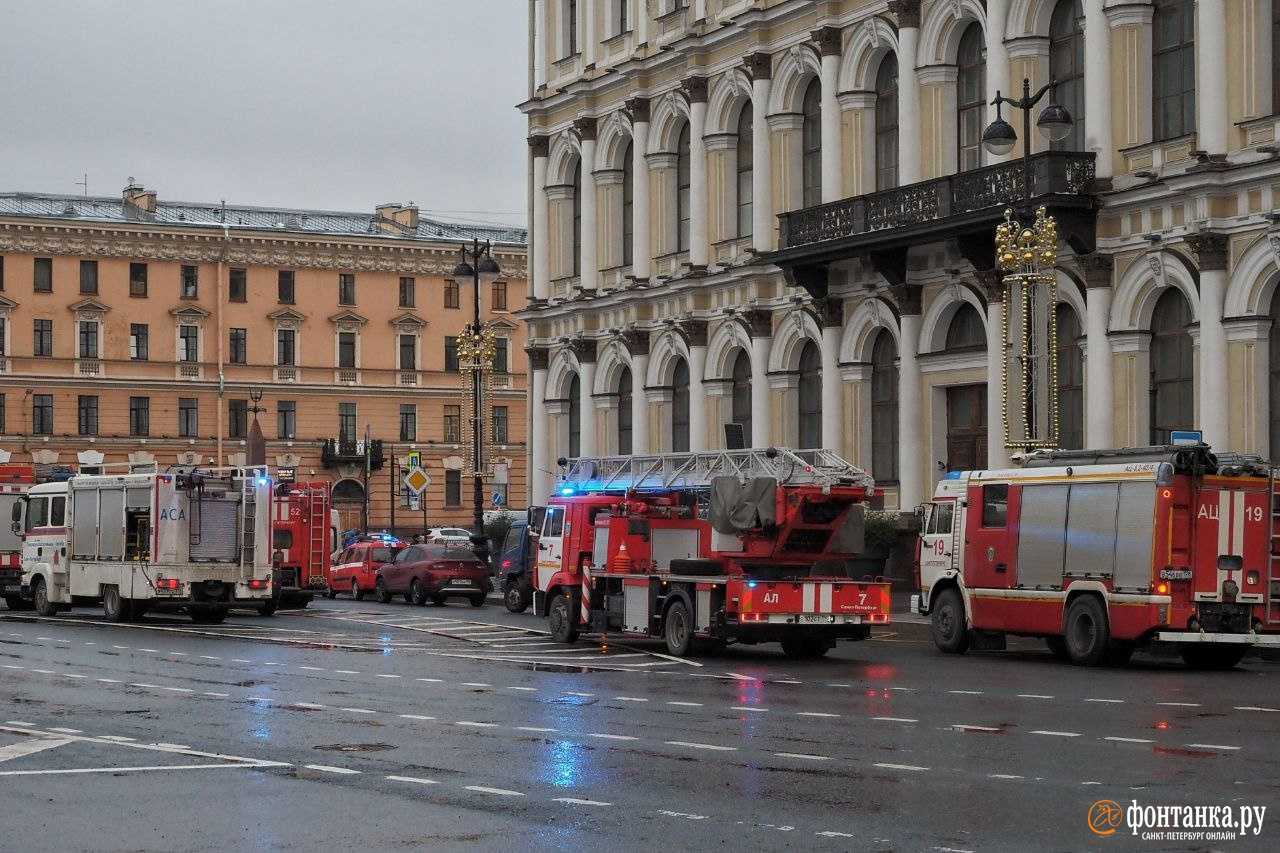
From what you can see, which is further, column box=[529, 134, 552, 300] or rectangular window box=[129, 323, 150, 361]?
rectangular window box=[129, 323, 150, 361]

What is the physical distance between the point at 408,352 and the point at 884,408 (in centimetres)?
5464

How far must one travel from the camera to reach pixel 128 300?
92750mm

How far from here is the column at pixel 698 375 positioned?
52.2 m

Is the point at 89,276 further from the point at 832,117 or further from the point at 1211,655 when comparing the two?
the point at 1211,655

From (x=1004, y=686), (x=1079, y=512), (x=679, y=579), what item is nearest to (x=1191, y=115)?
(x=1079, y=512)

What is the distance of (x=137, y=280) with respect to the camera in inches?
3661

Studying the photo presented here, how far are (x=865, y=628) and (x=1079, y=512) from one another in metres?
3.39

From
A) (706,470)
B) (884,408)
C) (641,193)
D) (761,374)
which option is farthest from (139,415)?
(706,470)

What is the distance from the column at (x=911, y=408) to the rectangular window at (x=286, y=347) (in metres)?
55.6

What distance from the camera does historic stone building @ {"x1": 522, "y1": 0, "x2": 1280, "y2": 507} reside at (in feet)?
119

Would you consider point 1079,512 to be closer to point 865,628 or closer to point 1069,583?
point 1069,583

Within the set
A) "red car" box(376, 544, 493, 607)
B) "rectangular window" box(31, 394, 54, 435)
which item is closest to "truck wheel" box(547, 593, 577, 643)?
"red car" box(376, 544, 493, 607)

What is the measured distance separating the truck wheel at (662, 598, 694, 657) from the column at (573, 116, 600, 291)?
97.0 ft

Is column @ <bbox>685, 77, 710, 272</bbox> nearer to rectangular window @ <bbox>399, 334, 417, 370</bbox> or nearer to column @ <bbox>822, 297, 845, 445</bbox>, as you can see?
column @ <bbox>822, 297, 845, 445</bbox>
